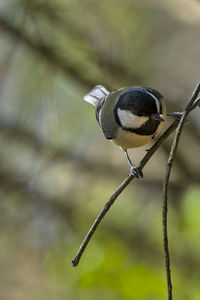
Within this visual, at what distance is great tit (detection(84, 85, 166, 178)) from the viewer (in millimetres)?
2180

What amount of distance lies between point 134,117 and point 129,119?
0.15ft

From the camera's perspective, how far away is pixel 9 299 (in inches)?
204

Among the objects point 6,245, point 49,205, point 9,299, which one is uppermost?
point 49,205

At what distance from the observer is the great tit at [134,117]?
2.18 metres

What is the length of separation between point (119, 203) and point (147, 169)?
416 millimetres

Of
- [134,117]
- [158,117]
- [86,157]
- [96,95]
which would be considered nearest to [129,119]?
[134,117]

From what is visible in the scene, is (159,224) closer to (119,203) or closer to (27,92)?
(119,203)

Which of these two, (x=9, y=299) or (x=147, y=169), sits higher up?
(x=147, y=169)

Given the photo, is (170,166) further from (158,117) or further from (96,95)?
(96,95)

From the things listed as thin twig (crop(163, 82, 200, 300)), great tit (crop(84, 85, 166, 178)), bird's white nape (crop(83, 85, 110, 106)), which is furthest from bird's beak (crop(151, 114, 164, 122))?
bird's white nape (crop(83, 85, 110, 106))

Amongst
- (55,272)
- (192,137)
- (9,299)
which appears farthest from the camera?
(9,299)

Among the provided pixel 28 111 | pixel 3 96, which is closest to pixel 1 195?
pixel 28 111

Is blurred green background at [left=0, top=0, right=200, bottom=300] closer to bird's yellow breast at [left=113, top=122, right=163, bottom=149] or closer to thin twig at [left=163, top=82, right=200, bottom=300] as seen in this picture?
bird's yellow breast at [left=113, top=122, right=163, bottom=149]

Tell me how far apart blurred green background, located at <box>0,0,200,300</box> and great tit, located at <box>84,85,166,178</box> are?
77cm
